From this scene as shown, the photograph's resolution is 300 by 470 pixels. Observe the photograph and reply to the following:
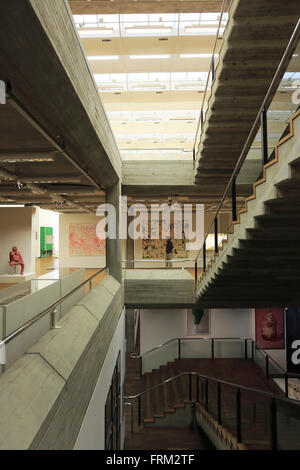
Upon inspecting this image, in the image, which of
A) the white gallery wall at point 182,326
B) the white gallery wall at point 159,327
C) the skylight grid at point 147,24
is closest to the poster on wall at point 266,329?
the white gallery wall at point 182,326

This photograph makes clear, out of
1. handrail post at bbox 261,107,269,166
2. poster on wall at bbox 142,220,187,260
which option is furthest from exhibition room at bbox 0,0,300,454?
poster on wall at bbox 142,220,187,260

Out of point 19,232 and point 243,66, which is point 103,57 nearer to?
point 243,66

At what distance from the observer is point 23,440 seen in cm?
186

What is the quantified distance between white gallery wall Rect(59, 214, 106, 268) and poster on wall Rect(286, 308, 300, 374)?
916cm

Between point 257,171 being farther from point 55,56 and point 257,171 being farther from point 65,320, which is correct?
point 65,320

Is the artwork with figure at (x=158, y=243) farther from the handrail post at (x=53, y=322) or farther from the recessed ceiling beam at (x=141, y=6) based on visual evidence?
the handrail post at (x=53, y=322)

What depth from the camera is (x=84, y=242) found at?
54.6 feet

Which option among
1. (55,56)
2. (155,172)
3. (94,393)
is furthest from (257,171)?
(155,172)

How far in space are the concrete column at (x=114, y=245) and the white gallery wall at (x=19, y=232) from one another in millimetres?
4636

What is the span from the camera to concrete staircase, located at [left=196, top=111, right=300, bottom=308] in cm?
307

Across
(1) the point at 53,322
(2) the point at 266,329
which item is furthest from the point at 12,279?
(2) the point at 266,329

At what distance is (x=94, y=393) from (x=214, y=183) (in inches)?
263

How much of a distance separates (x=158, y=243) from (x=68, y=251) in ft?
15.3

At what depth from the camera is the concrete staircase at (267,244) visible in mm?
3068
